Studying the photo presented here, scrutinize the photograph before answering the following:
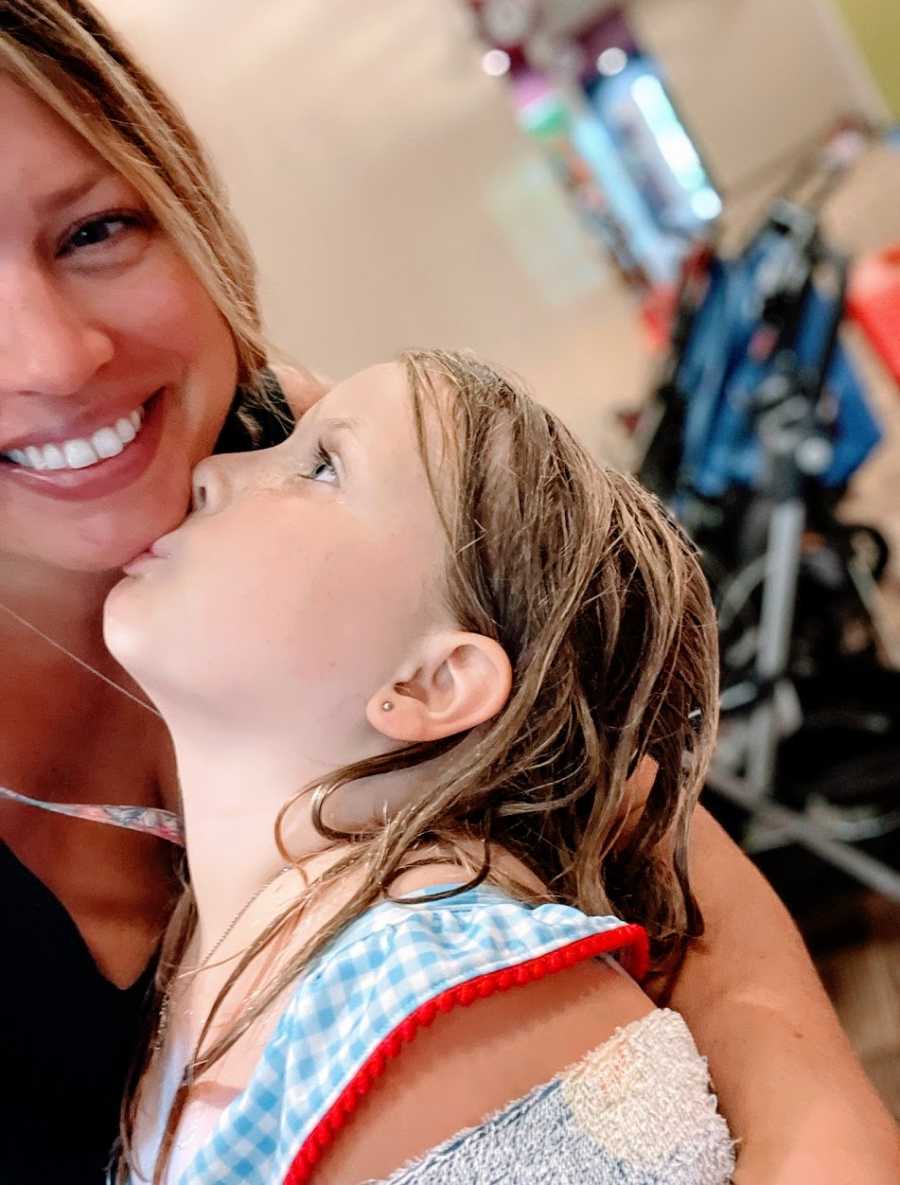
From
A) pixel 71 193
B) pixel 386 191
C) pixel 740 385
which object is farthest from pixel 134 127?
pixel 386 191

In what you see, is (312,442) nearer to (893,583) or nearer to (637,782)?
(637,782)

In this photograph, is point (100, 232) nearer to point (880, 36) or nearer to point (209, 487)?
point (209, 487)

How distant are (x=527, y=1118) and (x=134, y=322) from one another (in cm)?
63

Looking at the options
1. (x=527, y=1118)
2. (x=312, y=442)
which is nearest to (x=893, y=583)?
(x=312, y=442)

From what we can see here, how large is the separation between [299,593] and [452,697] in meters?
0.15

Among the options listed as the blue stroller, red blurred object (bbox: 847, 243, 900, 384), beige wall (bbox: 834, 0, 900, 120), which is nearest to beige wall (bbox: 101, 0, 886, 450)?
beige wall (bbox: 834, 0, 900, 120)

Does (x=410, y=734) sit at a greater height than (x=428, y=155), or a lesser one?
lesser

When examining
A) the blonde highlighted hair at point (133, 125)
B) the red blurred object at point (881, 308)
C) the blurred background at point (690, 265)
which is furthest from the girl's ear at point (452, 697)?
the red blurred object at point (881, 308)

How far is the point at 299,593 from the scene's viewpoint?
2.75 feet

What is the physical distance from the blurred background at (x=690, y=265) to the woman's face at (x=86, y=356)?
1.24 meters

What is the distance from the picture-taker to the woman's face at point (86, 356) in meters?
0.76

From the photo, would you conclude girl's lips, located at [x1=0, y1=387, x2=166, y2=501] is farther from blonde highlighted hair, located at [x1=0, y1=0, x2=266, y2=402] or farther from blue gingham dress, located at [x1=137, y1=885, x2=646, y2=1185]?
blue gingham dress, located at [x1=137, y1=885, x2=646, y2=1185]

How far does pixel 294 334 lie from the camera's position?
14.9 feet

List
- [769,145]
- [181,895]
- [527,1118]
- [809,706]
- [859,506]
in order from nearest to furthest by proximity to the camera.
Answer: [527,1118] < [181,895] < [809,706] < [859,506] < [769,145]
